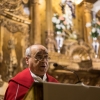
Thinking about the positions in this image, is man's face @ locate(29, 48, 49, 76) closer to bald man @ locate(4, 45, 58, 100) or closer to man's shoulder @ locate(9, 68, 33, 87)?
bald man @ locate(4, 45, 58, 100)

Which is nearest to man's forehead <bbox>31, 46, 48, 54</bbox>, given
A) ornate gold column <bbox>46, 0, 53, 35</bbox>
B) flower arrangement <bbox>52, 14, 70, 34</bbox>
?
ornate gold column <bbox>46, 0, 53, 35</bbox>

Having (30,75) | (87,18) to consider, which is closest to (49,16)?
(87,18)

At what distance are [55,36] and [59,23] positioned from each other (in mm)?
432

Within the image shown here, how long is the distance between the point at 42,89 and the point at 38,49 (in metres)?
0.96

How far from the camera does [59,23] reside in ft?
25.0

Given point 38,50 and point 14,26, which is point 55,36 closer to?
point 14,26

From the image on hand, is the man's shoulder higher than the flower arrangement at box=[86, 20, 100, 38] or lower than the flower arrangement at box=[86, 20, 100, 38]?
lower

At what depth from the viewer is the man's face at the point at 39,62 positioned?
2.80 metres

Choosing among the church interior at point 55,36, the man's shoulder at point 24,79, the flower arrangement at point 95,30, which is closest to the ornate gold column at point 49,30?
the church interior at point 55,36

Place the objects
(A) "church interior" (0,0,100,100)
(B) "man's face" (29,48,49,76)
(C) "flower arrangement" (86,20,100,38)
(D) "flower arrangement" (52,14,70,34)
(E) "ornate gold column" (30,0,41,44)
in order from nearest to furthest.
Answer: (B) "man's face" (29,48,49,76), (A) "church interior" (0,0,100,100), (E) "ornate gold column" (30,0,41,44), (D) "flower arrangement" (52,14,70,34), (C) "flower arrangement" (86,20,100,38)

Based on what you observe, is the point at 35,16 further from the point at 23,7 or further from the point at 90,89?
the point at 90,89

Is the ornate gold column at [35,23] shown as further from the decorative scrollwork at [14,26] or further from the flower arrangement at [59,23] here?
the flower arrangement at [59,23]

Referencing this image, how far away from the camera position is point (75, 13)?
8.73 meters

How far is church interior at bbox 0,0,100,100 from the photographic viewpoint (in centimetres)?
627
